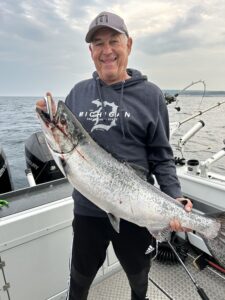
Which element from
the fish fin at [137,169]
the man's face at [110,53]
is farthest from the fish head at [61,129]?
the man's face at [110,53]

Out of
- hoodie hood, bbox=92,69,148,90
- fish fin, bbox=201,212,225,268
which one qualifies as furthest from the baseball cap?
fish fin, bbox=201,212,225,268

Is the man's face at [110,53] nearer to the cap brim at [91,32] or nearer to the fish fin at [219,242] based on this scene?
the cap brim at [91,32]

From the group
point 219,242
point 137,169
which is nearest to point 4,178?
point 137,169

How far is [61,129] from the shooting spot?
1.47m

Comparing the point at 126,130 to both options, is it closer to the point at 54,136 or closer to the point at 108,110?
the point at 108,110

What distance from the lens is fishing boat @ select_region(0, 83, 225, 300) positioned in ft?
7.00

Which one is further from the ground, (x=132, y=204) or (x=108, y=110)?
(x=108, y=110)

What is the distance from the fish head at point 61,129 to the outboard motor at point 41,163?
2544 mm

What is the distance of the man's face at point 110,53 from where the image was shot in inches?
67.0

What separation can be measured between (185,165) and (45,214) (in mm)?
2236

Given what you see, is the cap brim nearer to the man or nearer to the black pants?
the man

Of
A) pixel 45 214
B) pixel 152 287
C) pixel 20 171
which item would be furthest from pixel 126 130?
pixel 20 171

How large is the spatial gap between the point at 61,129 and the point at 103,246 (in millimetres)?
892

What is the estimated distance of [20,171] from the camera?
6820mm
